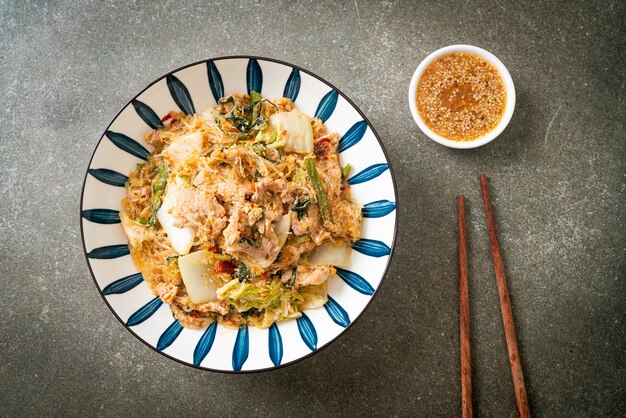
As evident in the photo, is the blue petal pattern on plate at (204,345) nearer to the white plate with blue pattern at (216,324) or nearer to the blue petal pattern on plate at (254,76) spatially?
the white plate with blue pattern at (216,324)

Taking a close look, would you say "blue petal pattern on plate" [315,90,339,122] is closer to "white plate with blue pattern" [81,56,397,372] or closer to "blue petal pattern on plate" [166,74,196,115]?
"white plate with blue pattern" [81,56,397,372]

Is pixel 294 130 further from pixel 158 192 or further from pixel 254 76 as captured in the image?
pixel 158 192

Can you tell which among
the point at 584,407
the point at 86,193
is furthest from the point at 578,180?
the point at 86,193

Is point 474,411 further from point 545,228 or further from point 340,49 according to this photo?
point 340,49

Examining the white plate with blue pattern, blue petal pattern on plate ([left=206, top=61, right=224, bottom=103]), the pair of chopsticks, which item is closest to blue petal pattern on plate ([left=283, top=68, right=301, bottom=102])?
the white plate with blue pattern

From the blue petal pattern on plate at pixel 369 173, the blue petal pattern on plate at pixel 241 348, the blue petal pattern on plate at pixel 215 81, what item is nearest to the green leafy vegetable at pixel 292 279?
the blue petal pattern on plate at pixel 241 348

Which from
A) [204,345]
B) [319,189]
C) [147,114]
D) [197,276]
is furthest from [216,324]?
[147,114]
